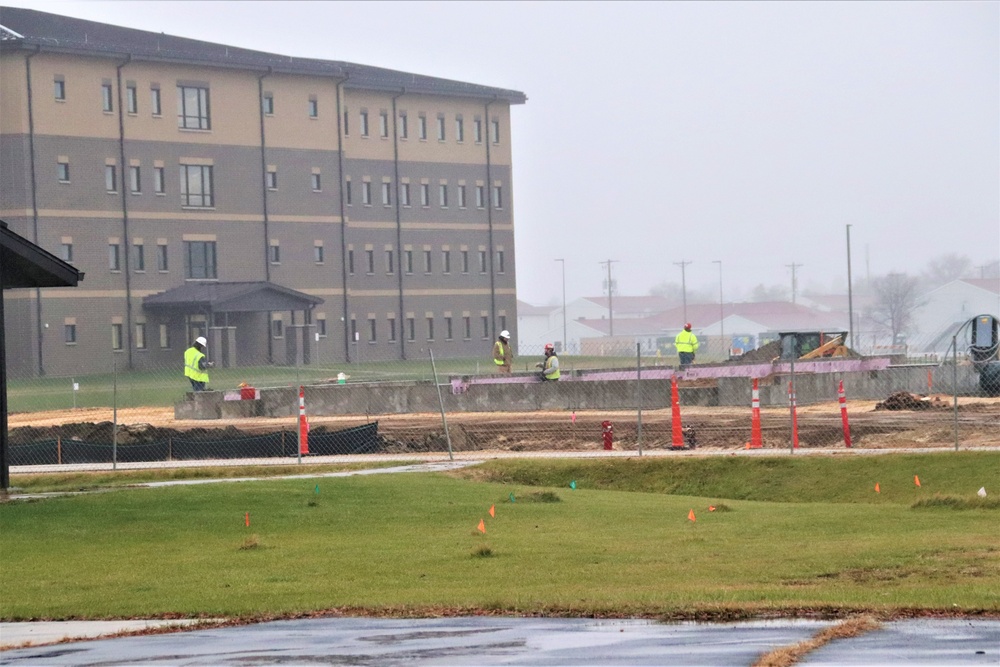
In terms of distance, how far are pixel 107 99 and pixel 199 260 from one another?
855 cm

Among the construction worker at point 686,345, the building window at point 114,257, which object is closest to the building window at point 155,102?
the building window at point 114,257

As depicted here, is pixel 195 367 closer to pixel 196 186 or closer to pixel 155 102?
pixel 155 102

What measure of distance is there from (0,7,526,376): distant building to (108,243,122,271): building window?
0.06 meters

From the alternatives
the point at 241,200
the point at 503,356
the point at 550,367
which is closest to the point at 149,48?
the point at 241,200

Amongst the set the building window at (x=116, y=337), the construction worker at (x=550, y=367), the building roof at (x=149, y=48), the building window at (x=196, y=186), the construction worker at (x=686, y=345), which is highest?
the building roof at (x=149, y=48)

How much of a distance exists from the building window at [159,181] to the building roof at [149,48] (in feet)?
16.2

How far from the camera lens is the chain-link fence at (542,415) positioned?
31094 mm

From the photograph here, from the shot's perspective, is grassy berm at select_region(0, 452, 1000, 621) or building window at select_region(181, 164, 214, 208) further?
building window at select_region(181, 164, 214, 208)

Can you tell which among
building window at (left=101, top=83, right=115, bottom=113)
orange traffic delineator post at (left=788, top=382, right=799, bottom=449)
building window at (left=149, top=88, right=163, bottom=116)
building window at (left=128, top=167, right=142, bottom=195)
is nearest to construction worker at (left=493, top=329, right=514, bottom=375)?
orange traffic delineator post at (left=788, top=382, right=799, bottom=449)

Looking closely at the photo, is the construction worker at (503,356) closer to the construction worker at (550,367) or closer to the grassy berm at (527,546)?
the construction worker at (550,367)

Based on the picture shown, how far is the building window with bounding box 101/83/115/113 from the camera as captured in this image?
228 feet

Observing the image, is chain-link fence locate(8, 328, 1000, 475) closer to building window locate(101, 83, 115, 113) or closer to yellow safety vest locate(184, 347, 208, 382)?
yellow safety vest locate(184, 347, 208, 382)

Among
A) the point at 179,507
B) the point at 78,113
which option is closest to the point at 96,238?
the point at 78,113

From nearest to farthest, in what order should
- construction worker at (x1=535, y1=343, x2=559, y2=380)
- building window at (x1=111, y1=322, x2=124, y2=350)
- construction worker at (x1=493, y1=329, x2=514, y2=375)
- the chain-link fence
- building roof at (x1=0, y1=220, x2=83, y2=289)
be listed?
building roof at (x1=0, y1=220, x2=83, y2=289), the chain-link fence, construction worker at (x1=535, y1=343, x2=559, y2=380), construction worker at (x1=493, y1=329, x2=514, y2=375), building window at (x1=111, y1=322, x2=124, y2=350)
